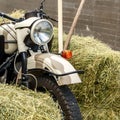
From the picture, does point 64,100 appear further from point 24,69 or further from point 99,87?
point 99,87

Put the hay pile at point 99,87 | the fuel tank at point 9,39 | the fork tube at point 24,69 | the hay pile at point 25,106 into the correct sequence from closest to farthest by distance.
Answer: the hay pile at point 25,106, the fork tube at point 24,69, the fuel tank at point 9,39, the hay pile at point 99,87

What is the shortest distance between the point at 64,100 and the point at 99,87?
685 millimetres

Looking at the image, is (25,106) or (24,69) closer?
A: (25,106)

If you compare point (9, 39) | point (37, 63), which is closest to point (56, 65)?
point (37, 63)

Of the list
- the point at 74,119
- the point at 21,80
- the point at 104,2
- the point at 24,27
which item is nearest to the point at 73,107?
the point at 74,119

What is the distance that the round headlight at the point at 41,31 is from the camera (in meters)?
3.71

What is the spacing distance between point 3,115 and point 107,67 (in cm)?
149

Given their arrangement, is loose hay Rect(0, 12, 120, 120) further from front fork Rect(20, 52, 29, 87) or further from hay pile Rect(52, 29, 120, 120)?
front fork Rect(20, 52, 29, 87)

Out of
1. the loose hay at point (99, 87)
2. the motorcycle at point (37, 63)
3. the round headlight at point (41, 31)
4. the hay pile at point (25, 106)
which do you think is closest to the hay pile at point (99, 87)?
the loose hay at point (99, 87)

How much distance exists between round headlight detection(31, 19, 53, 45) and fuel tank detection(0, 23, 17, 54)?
329 millimetres

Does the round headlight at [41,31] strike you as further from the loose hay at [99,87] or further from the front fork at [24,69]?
the loose hay at [99,87]

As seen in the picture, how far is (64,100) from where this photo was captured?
3613 mm

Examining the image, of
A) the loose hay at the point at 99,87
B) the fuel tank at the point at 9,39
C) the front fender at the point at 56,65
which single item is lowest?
the loose hay at the point at 99,87

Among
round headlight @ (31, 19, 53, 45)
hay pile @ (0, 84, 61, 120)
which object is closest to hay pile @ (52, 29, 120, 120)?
round headlight @ (31, 19, 53, 45)
